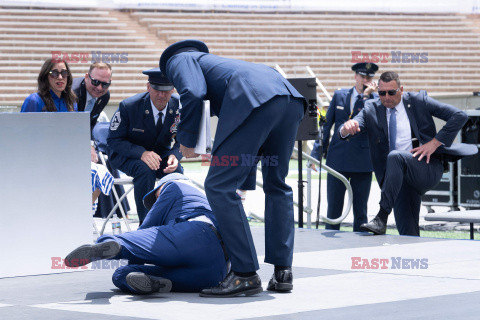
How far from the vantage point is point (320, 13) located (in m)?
28.8

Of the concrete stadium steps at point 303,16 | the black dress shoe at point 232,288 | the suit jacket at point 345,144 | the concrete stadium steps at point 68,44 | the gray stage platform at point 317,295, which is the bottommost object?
the gray stage platform at point 317,295

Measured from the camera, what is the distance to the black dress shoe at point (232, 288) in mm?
5230

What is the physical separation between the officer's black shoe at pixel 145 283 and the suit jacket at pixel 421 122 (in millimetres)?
3556

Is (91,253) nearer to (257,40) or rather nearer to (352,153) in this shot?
(352,153)

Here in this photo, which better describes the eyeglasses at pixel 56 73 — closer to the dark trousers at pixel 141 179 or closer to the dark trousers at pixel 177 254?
the dark trousers at pixel 141 179

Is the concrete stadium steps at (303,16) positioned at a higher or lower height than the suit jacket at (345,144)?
higher

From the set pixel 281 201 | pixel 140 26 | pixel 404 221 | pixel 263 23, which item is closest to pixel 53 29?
pixel 140 26

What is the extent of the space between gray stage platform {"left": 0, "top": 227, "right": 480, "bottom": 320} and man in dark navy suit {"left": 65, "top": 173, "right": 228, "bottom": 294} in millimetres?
89

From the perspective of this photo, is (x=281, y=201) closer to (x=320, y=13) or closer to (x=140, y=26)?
(x=140, y=26)

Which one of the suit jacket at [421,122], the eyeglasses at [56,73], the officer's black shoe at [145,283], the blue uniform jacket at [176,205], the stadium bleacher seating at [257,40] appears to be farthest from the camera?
the stadium bleacher seating at [257,40]

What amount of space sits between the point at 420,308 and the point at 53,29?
68.6 ft

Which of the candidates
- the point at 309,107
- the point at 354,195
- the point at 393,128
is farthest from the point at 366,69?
the point at 393,128

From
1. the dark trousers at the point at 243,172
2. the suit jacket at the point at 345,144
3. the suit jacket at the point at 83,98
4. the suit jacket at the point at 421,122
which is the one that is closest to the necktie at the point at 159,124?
the suit jacket at the point at 83,98

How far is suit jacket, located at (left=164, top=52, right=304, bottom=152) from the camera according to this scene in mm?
5250
